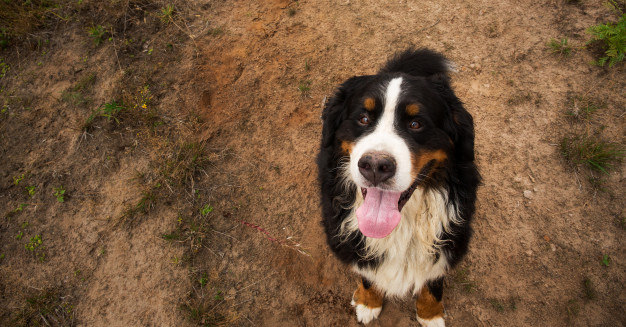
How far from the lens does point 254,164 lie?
3.16 metres

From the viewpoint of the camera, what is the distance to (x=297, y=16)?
3.89 m

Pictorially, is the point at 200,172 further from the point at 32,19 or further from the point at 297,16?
the point at 32,19

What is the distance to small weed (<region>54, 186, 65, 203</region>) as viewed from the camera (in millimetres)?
2998

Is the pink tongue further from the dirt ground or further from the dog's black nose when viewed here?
the dirt ground

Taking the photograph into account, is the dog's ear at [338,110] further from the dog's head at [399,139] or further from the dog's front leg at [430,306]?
the dog's front leg at [430,306]

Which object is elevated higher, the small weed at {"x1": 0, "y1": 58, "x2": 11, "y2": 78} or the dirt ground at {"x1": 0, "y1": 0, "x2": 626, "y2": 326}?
the small weed at {"x1": 0, "y1": 58, "x2": 11, "y2": 78}

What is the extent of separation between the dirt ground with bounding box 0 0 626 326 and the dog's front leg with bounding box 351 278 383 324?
9cm

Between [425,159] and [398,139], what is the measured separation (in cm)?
18

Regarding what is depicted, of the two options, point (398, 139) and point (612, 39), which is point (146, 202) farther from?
point (612, 39)

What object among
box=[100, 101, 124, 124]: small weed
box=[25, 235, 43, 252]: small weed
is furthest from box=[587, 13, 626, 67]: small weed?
box=[25, 235, 43, 252]: small weed

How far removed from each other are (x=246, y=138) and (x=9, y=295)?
7.82 feet

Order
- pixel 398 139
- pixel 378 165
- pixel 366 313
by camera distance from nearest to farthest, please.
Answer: pixel 378 165 < pixel 398 139 < pixel 366 313

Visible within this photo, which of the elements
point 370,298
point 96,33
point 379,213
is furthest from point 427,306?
point 96,33

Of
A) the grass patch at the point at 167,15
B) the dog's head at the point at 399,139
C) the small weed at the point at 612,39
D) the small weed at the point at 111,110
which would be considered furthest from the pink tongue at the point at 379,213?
the grass patch at the point at 167,15
